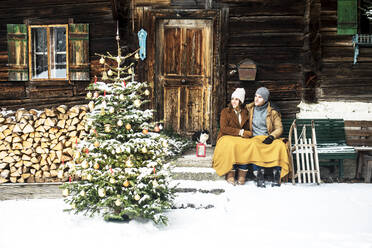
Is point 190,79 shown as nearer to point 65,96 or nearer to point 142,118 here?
point 65,96

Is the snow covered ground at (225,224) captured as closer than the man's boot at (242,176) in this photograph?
Yes

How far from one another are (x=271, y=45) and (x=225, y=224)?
4.21m

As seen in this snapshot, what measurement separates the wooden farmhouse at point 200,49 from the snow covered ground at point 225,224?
7.81 feet

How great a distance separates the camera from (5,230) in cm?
405

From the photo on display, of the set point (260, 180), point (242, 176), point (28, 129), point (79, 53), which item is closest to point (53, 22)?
point (79, 53)

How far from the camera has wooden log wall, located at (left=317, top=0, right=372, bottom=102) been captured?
7047 millimetres

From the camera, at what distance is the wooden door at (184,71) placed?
23.2ft

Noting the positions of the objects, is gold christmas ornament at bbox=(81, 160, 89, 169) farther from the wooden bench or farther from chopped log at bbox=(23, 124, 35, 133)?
the wooden bench

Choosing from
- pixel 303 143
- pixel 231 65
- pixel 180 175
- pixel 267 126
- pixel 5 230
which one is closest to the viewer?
pixel 5 230

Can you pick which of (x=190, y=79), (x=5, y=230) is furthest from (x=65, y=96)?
(x=5, y=230)

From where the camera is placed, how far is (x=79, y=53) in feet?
23.2

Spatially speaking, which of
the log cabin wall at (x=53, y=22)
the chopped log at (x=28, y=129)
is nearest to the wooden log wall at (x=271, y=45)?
the log cabin wall at (x=53, y=22)

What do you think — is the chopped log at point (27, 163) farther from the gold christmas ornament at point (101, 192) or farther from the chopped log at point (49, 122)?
the gold christmas ornament at point (101, 192)

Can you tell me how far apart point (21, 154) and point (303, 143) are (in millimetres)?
5280
